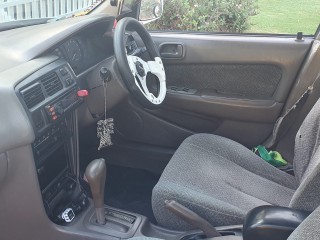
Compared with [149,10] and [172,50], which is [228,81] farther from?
[149,10]

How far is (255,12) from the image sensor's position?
2871mm

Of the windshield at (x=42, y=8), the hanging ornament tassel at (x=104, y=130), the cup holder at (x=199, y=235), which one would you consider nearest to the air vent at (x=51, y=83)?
the hanging ornament tassel at (x=104, y=130)

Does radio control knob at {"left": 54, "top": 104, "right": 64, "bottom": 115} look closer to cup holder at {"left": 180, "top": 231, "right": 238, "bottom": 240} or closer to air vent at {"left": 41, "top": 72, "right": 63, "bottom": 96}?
air vent at {"left": 41, "top": 72, "right": 63, "bottom": 96}

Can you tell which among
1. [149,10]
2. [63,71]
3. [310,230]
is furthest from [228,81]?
[310,230]

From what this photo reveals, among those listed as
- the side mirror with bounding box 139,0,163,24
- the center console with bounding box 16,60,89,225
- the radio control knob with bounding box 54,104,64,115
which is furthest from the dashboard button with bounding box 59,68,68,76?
the side mirror with bounding box 139,0,163,24

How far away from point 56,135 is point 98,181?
217 mm

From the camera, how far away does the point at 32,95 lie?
135 cm

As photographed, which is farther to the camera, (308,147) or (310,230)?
(308,147)

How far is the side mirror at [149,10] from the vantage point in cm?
229

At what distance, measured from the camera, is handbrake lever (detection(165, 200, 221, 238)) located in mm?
1304

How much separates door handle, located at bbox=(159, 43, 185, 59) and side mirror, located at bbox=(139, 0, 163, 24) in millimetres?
216

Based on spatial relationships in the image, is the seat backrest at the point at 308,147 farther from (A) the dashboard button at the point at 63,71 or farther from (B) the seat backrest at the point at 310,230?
(A) the dashboard button at the point at 63,71

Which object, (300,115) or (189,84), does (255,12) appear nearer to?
(189,84)

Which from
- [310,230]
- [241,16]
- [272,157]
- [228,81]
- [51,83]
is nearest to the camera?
[310,230]
